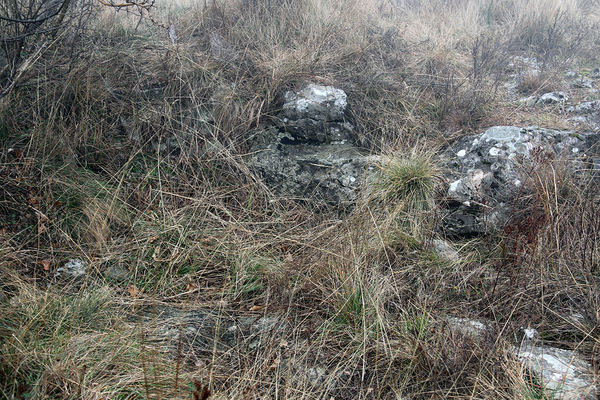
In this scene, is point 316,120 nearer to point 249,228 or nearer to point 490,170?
point 249,228

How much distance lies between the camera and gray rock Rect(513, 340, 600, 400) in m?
1.81

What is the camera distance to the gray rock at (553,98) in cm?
430

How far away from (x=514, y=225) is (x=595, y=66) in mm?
3661

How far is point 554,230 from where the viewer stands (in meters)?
2.53

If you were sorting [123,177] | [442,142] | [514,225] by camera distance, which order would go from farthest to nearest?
[442,142]
[123,177]
[514,225]

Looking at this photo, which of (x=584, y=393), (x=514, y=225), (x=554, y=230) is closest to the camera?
(x=584, y=393)

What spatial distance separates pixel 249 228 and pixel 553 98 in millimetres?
3192

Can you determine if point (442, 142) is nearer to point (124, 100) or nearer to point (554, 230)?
point (554, 230)

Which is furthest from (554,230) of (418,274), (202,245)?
(202,245)

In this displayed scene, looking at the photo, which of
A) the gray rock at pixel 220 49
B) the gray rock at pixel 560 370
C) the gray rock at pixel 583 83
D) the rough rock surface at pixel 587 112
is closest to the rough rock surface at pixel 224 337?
the gray rock at pixel 560 370

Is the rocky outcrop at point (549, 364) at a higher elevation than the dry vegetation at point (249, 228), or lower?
lower

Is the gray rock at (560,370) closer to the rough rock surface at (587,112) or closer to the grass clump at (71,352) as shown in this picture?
the grass clump at (71,352)

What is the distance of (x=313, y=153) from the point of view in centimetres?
365

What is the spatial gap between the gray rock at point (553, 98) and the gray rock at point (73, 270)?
4.12m
